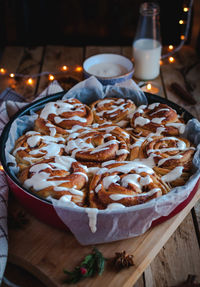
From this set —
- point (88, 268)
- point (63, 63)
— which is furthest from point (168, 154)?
point (63, 63)

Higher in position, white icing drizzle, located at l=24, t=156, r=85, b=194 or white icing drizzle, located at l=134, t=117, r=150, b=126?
white icing drizzle, located at l=134, t=117, r=150, b=126

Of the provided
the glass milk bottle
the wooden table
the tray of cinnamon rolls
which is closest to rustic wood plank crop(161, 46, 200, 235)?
the wooden table

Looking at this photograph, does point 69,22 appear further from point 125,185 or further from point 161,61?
point 125,185

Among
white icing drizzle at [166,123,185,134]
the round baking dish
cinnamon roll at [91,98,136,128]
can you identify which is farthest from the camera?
cinnamon roll at [91,98,136,128]

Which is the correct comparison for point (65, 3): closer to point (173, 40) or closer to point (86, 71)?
point (173, 40)

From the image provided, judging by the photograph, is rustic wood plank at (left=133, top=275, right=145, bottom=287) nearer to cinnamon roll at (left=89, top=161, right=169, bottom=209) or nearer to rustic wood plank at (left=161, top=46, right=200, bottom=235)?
cinnamon roll at (left=89, top=161, right=169, bottom=209)
